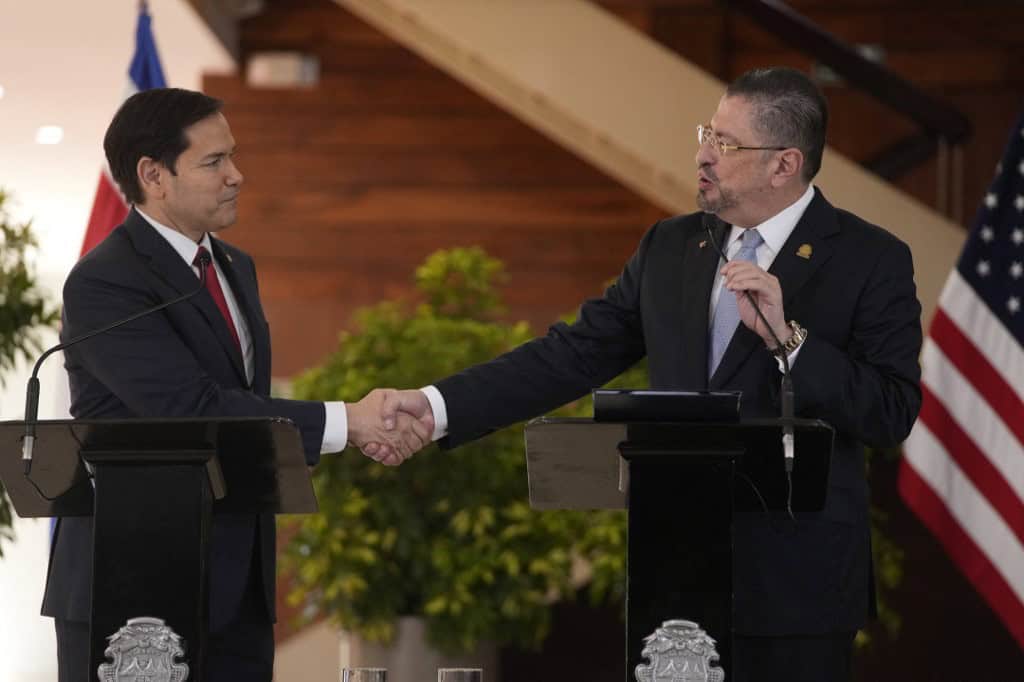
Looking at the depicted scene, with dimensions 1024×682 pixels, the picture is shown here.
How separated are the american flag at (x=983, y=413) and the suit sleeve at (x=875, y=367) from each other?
1.82m

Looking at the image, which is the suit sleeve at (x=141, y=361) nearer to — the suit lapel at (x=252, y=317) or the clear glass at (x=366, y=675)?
the suit lapel at (x=252, y=317)

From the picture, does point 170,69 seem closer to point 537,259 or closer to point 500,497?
point 537,259

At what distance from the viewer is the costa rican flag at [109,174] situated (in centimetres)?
486

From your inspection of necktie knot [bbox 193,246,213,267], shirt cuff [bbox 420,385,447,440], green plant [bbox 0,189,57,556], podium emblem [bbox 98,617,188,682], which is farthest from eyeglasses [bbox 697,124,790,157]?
green plant [bbox 0,189,57,556]

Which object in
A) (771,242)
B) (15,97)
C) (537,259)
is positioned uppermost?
(15,97)

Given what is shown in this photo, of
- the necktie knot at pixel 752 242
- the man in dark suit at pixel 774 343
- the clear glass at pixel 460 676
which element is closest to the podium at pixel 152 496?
the clear glass at pixel 460 676

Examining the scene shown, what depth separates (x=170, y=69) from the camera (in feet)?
22.1

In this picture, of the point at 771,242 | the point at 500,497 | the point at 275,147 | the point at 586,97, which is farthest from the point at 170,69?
the point at 771,242

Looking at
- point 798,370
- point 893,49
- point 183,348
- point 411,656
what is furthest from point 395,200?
point 798,370

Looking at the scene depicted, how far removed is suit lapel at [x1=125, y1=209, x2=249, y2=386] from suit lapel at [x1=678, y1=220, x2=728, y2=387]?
83 centimetres

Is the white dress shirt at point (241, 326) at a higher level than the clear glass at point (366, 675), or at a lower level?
higher

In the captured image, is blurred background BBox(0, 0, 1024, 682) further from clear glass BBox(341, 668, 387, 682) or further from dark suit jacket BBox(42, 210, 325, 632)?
clear glass BBox(341, 668, 387, 682)

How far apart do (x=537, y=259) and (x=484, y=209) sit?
12.9 inches

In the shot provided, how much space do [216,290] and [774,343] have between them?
107cm
